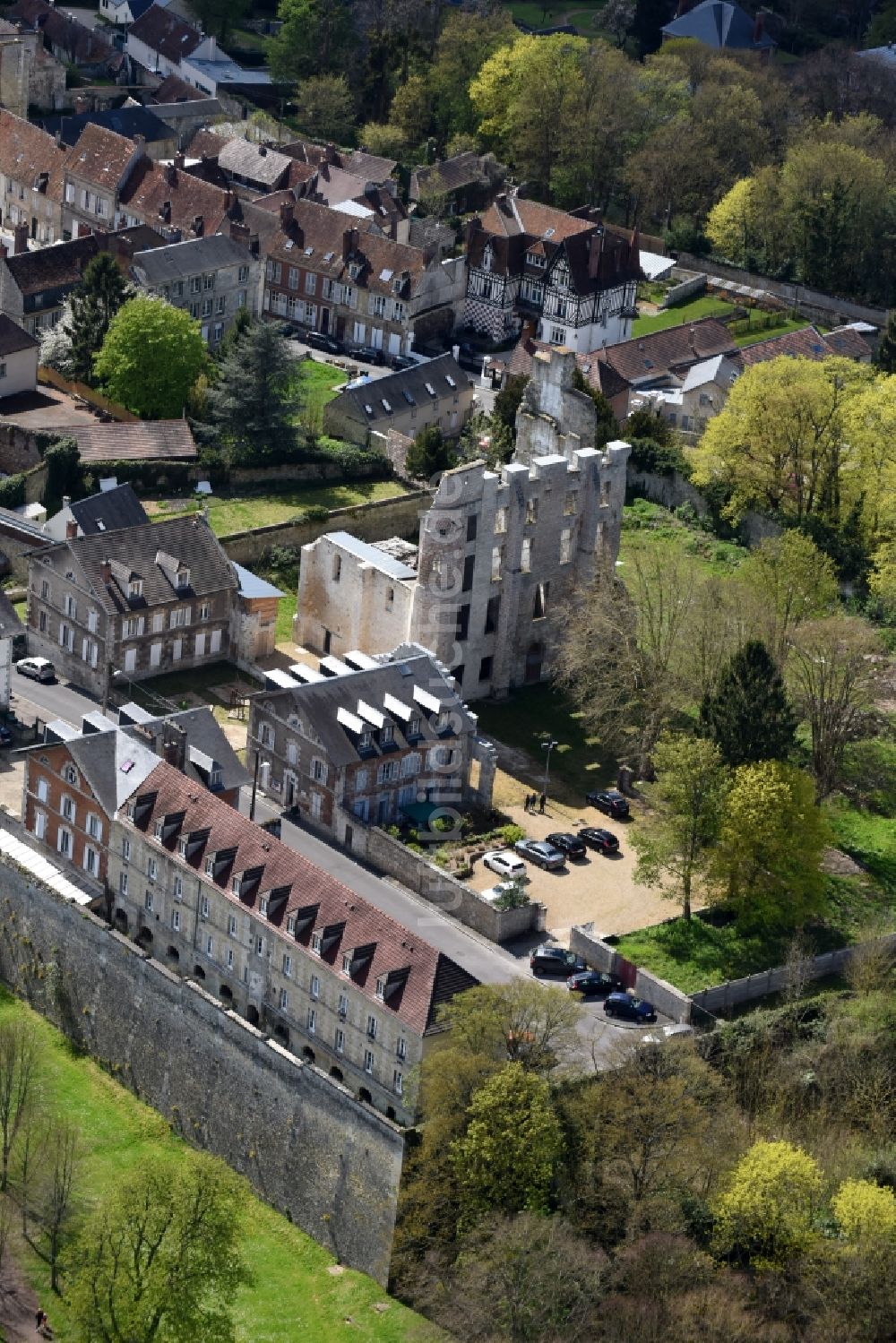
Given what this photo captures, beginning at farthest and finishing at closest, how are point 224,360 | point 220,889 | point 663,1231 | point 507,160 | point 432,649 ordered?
point 507,160
point 224,360
point 432,649
point 220,889
point 663,1231

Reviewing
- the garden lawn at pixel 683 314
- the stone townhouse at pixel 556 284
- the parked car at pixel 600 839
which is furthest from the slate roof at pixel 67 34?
the parked car at pixel 600 839

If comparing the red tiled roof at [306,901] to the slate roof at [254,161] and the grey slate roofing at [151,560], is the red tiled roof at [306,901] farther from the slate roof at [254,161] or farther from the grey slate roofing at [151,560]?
the slate roof at [254,161]

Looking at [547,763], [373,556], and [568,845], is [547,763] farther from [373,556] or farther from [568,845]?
[373,556]

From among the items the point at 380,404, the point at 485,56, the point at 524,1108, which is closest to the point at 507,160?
the point at 485,56

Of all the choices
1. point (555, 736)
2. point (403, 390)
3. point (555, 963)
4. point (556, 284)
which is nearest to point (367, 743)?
point (555, 963)

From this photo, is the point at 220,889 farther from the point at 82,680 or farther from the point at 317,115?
the point at 317,115
